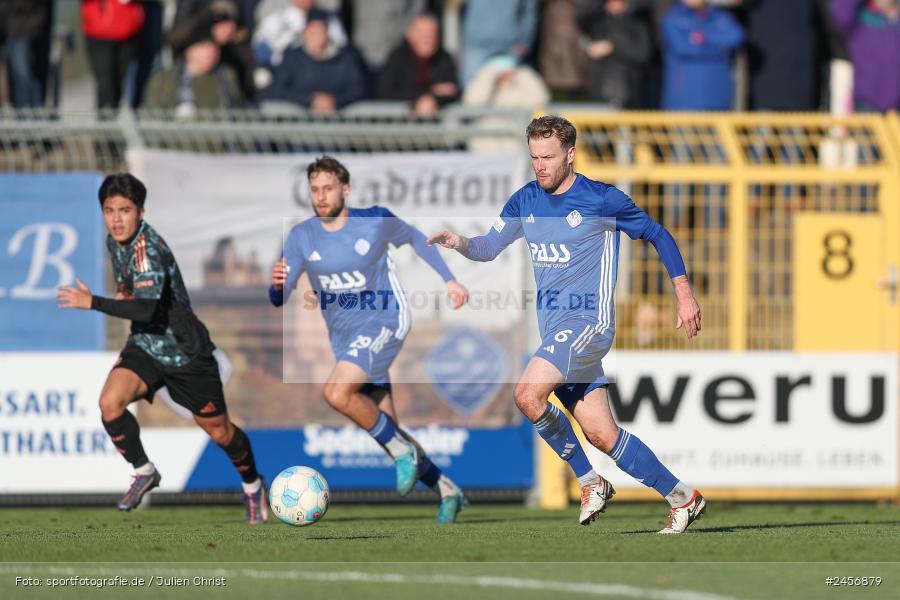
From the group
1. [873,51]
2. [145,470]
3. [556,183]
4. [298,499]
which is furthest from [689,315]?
[873,51]

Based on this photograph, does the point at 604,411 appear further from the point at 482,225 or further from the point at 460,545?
the point at 482,225

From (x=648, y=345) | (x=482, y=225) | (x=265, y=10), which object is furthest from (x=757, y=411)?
(x=265, y=10)

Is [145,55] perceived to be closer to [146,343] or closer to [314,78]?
[314,78]

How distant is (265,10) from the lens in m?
16.9

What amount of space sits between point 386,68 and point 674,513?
7.73 meters

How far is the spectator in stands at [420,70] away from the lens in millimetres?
16172

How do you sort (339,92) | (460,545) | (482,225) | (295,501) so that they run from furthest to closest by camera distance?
(339,92) → (482,225) → (295,501) → (460,545)

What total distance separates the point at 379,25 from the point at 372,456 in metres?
5.06

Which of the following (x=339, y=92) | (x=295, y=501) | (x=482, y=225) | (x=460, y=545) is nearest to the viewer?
(x=460, y=545)

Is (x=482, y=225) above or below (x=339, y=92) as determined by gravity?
below

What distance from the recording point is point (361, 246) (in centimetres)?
1121

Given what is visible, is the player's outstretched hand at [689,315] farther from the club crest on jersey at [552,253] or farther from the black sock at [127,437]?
the black sock at [127,437]

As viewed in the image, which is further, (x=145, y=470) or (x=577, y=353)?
(x=145, y=470)

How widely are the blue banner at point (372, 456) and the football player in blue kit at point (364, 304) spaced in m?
2.72
